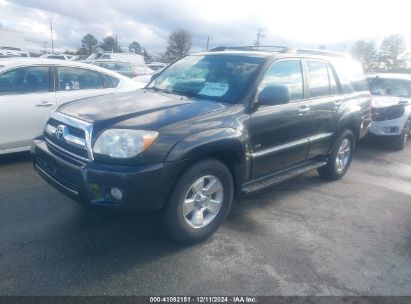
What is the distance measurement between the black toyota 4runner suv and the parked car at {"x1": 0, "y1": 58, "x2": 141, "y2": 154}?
5.88ft

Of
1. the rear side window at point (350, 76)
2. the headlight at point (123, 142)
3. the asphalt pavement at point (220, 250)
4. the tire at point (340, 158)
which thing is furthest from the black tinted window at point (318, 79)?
the headlight at point (123, 142)

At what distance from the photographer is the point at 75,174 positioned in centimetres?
305

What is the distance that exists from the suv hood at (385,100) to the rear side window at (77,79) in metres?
5.81

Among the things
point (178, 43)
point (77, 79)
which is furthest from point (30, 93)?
point (178, 43)

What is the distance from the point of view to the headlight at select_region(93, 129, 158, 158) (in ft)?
9.66

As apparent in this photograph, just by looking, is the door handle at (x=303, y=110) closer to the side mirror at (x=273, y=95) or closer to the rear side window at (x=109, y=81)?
the side mirror at (x=273, y=95)

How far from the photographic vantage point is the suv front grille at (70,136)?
310 cm

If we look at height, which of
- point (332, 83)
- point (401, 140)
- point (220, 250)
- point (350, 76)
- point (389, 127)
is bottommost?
point (220, 250)

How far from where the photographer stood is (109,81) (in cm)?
646

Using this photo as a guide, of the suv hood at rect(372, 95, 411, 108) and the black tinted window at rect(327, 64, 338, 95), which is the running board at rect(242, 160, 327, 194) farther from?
the suv hood at rect(372, 95, 411, 108)

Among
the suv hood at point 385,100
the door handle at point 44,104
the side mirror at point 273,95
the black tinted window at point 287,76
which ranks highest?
the black tinted window at point 287,76

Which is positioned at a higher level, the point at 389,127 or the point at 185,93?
the point at 185,93

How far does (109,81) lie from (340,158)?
4.15 metres

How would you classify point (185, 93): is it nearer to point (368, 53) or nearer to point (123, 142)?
point (123, 142)
